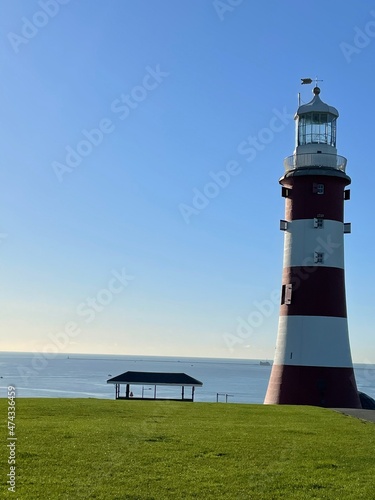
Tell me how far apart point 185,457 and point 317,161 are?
17661 millimetres

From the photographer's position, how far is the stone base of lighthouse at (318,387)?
79.3ft

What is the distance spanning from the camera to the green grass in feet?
28.4

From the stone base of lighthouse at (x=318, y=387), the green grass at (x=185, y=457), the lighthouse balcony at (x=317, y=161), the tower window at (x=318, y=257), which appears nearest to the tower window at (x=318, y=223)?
the tower window at (x=318, y=257)

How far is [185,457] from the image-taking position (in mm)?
10688

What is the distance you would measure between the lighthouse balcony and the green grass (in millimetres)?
12103

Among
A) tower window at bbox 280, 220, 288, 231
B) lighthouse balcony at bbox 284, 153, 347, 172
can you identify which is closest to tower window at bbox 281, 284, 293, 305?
tower window at bbox 280, 220, 288, 231

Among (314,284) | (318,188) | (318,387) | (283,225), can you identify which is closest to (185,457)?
(318,387)

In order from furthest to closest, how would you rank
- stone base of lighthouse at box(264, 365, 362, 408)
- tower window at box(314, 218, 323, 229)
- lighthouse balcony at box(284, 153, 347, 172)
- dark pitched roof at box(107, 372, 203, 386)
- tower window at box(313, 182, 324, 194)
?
dark pitched roof at box(107, 372, 203, 386) → lighthouse balcony at box(284, 153, 347, 172) → tower window at box(313, 182, 324, 194) → tower window at box(314, 218, 323, 229) → stone base of lighthouse at box(264, 365, 362, 408)

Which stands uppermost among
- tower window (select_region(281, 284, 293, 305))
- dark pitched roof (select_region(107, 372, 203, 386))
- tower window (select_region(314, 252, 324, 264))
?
tower window (select_region(314, 252, 324, 264))

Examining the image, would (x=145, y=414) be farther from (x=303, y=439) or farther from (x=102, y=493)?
(x=102, y=493)

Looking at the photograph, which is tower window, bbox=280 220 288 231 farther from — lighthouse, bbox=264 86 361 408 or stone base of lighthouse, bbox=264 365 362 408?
stone base of lighthouse, bbox=264 365 362 408

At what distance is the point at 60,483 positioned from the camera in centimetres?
868

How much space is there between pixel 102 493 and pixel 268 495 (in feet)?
7.40

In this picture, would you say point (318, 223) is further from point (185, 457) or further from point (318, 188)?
point (185, 457)
